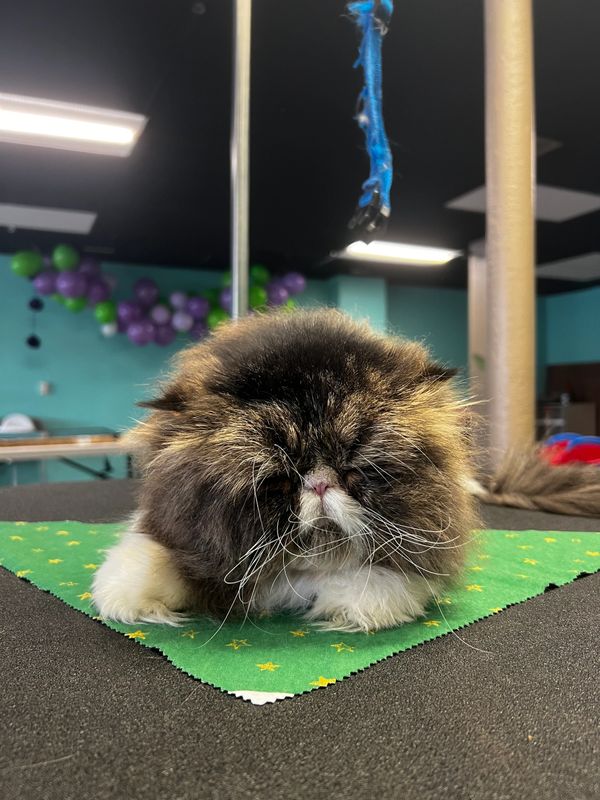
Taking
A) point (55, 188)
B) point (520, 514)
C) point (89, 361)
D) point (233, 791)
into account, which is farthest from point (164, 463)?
point (89, 361)

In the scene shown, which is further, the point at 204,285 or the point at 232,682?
the point at 204,285

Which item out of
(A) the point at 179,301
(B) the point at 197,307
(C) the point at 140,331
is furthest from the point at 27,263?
(B) the point at 197,307

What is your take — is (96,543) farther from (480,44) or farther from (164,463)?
(480,44)

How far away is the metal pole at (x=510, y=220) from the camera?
4.96 feet

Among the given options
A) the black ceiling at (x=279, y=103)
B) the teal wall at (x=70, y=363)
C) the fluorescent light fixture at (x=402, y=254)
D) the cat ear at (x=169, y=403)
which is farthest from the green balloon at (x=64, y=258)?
the cat ear at (x=169, y=403)

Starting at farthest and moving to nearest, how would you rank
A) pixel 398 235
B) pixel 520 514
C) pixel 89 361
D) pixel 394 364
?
1. pixel 89 361
2. pixel 398 235
3. pixel 520 514
4. pixel 394 364

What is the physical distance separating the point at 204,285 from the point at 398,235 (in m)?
2.53

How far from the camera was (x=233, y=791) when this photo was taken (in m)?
0.37

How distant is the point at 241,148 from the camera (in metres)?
1.25

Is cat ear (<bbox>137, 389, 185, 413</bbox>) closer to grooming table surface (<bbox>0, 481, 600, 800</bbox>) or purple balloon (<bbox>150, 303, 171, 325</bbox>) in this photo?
grooming table surface (<bbox>0, 481, 600, 800</bbox>)

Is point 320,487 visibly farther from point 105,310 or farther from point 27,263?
point 105,310

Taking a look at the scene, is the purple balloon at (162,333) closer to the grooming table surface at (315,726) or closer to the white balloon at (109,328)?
the white balloon at (109,328)

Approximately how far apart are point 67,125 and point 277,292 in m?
2.99

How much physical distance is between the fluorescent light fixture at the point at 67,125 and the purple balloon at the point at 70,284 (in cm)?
198
